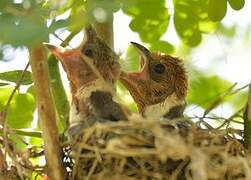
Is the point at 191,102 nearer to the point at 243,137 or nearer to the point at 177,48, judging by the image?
the point at 177,48

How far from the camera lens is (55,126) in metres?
2.51

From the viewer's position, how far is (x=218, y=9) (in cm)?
297

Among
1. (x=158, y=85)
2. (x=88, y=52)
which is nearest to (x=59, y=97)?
(x=88, y=52)

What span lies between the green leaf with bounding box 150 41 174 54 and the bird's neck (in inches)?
16.4

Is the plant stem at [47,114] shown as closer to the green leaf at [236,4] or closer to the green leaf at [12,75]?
the green leaf at [12,75]

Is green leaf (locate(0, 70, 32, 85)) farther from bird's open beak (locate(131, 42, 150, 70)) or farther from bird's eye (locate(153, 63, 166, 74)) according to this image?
bird's eye (locate(153, 63, 166, 74))

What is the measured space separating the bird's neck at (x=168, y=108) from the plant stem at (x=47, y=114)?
131 centimetres

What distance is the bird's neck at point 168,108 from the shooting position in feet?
12.5

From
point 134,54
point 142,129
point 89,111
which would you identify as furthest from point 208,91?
point 142,129

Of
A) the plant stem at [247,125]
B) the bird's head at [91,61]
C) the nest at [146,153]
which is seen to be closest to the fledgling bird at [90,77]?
the bird's head at [91,61]

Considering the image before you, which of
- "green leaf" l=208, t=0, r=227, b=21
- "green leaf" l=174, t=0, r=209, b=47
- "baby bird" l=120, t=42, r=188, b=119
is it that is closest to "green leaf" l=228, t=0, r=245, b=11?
"green leaf" l=208, t=0, r=227, b=21

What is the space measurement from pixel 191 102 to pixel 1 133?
1.30 m

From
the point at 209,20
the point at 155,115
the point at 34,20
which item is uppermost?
the point at 34,20

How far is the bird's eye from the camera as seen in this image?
4.01 m
